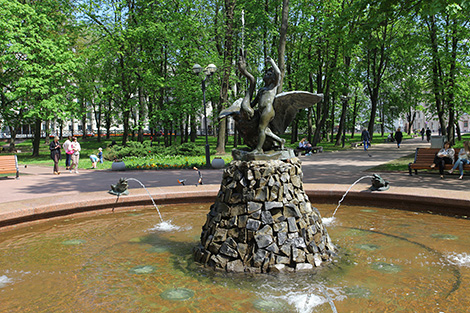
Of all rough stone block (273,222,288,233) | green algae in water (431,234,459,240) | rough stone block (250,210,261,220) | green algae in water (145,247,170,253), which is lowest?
green algae in water (145,247,170,253)

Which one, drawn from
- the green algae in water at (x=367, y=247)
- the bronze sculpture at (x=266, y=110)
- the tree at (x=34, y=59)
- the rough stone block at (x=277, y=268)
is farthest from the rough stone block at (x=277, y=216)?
the tree at (x=34, y=59)

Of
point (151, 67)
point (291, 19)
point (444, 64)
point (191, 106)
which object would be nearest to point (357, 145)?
point (444, 64)

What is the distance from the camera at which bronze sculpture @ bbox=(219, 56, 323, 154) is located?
5.69 m

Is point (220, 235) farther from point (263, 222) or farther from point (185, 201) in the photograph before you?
point (185, 201)

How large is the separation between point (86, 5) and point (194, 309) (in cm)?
2742

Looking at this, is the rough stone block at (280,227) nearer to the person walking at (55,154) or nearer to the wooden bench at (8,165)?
the wooden bench at (8,165)

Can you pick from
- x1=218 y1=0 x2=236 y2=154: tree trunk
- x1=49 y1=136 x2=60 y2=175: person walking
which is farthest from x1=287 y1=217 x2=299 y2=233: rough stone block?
x1=218 y1=0 x2=236 y2=154: tree trunk

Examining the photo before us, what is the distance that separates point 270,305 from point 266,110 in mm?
2861

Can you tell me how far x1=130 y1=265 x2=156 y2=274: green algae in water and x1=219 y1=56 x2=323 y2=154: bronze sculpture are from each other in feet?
7.20

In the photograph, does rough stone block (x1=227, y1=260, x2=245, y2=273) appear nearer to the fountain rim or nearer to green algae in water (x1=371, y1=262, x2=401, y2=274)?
green algae in water (x1=371, y1=262, x2=401, y2=274)

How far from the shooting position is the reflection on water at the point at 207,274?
402cm

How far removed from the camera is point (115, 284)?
459cm

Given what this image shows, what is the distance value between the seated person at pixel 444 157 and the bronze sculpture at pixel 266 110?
8.31 m

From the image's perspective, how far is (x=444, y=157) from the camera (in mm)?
12336
